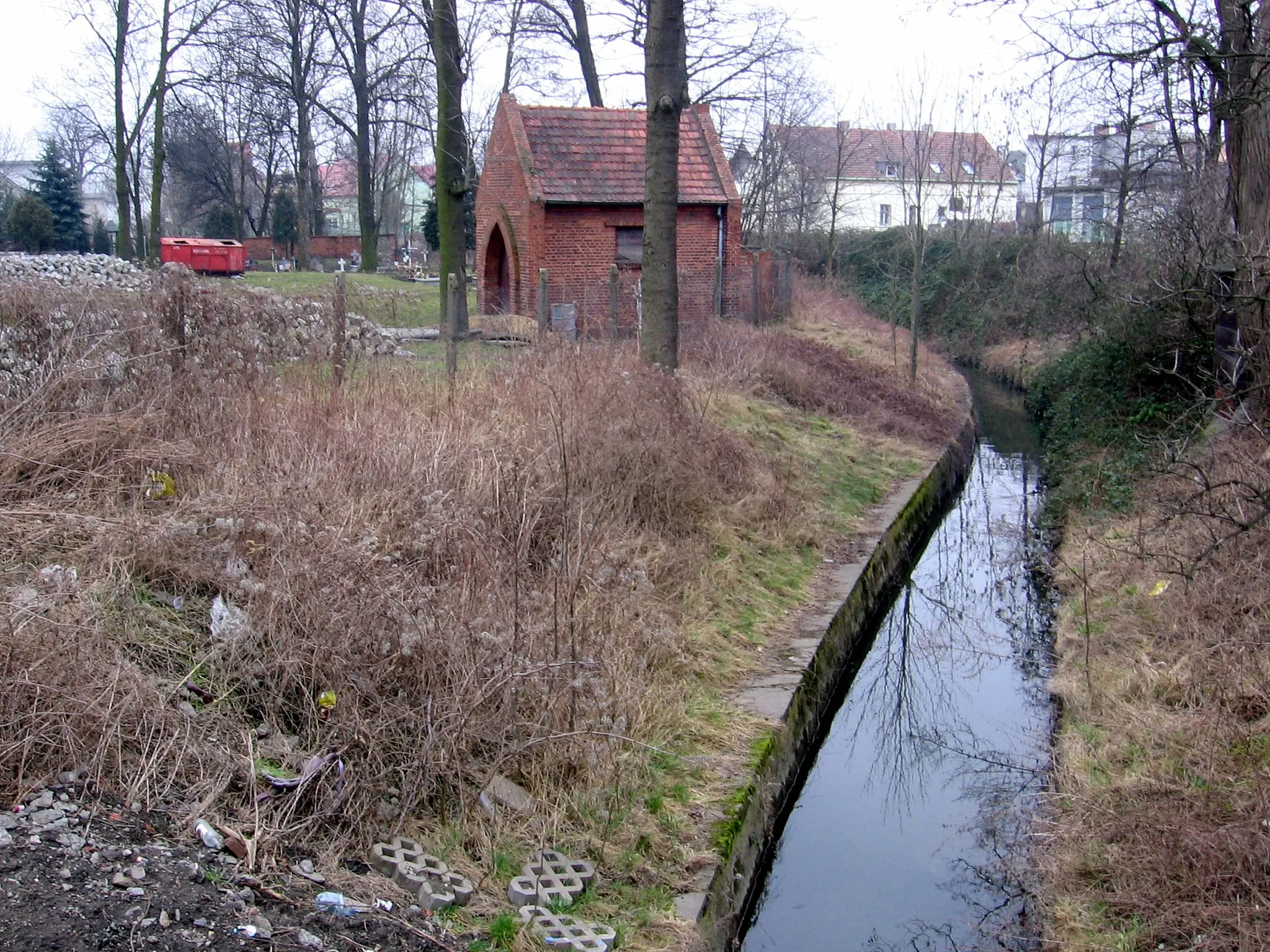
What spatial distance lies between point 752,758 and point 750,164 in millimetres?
36631

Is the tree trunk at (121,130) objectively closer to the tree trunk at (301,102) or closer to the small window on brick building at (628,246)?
the tree trunk at (301,102)

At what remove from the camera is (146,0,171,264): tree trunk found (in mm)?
31469

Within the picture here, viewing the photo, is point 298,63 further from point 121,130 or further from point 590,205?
point 590,205

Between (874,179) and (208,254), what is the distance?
2577cm

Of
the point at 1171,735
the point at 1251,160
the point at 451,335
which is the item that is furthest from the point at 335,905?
the point at 1251,160

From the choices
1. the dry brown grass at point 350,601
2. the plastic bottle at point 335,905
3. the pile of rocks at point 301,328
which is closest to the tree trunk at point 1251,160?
the dry brown grass at point 350,601

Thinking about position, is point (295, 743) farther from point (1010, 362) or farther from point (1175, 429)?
point (1010, 362)

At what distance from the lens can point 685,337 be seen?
17.1 metres

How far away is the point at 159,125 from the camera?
3253cm

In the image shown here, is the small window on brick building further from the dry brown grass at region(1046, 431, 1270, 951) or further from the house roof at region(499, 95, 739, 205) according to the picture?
the dry brown grass at region(1046, 431, 1270, 951)

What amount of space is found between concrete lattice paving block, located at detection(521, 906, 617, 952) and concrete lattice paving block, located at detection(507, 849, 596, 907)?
6 centimetres

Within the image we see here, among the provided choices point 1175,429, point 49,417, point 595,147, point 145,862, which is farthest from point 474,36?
point 145,862

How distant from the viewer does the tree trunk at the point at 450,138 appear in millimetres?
17000

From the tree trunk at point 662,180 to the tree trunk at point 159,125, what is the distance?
76.2 feet
